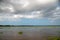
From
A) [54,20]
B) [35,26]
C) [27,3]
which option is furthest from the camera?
[35,26]

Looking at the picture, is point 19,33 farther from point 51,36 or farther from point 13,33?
point 51,36

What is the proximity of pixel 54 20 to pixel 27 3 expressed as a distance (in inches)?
27.8

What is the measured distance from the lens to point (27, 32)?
2.41 meters

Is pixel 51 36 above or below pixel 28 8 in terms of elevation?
below

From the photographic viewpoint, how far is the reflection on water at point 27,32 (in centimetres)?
222

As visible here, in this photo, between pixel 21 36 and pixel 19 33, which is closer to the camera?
pixel 21 36

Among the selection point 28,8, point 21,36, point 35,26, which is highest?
point 28,8

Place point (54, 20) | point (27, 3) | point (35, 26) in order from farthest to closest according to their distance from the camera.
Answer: point (35, 26)
point (54, 20)
point (27, 3)

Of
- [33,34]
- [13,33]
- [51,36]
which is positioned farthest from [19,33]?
[51,36]

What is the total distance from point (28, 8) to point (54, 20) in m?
0.63

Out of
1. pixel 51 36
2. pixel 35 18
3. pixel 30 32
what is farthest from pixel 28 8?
pixel 51 36

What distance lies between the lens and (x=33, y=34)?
7.77ft

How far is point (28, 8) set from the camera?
7.27 ft

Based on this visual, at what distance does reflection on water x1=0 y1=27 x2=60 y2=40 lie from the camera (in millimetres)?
2221
